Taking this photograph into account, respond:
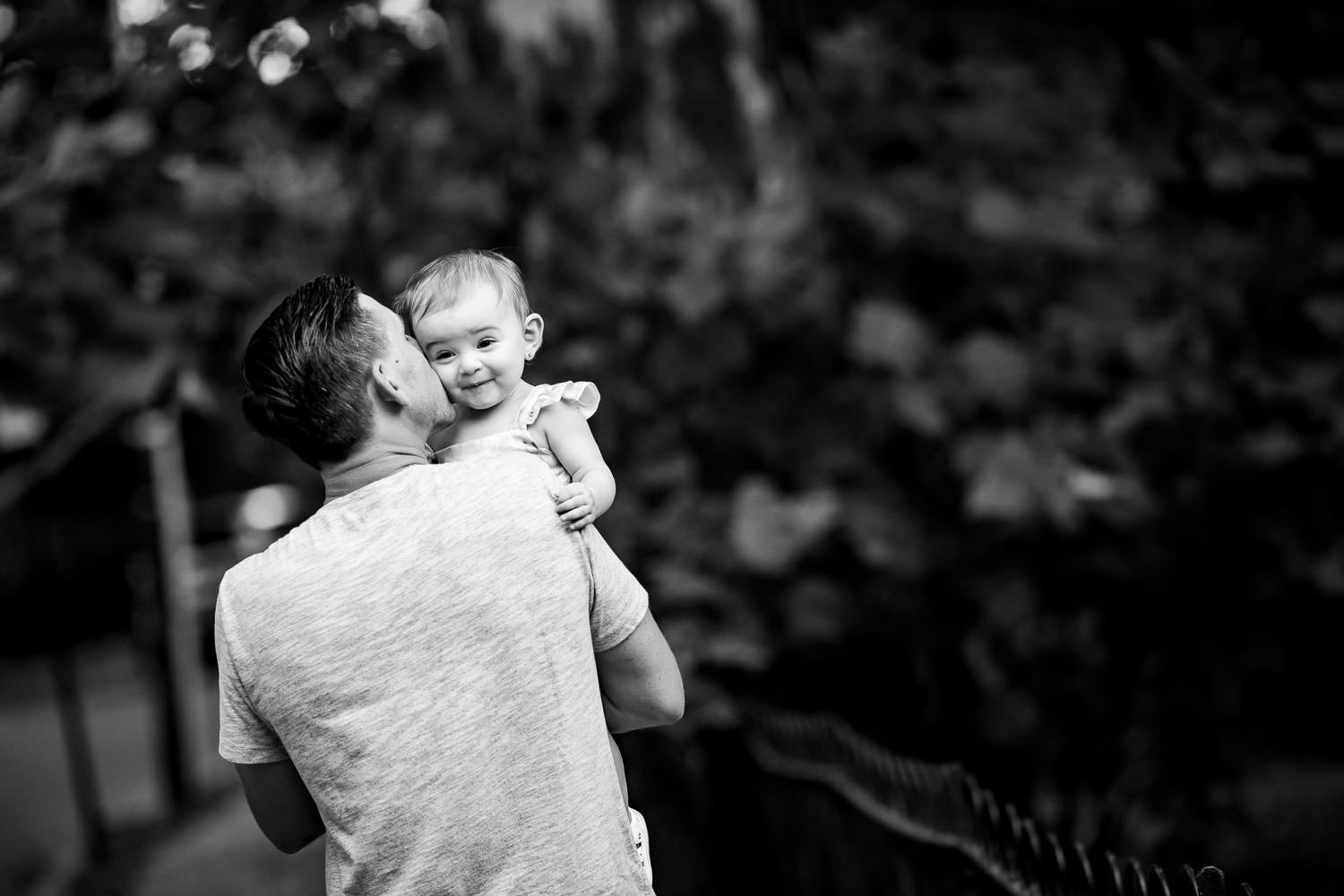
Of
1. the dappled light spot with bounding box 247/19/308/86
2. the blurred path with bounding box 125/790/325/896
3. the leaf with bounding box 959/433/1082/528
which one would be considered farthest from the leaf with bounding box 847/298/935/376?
the blurred path with bounding box 125/790/325/896

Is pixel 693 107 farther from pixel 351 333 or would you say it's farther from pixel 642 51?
pixel 351 333

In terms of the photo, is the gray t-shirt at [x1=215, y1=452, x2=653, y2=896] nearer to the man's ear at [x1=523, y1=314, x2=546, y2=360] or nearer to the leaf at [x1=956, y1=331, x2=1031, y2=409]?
the man's ear at [x1=523, y1=314, x2=546, y2=360]

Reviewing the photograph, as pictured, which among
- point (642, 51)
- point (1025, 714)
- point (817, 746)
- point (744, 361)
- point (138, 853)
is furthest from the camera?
point (138, 853)

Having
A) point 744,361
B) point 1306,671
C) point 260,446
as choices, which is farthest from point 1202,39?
point 260,446

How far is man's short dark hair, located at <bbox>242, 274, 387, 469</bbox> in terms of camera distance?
1559 mm

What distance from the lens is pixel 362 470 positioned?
1607mm

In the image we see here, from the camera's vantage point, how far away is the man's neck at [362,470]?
1.61 meters

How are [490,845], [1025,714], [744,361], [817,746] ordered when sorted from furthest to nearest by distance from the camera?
[744,361]
[1025,714]
[817,746]
[490,845]

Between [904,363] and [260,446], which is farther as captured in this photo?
[260,446]

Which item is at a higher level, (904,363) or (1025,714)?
(904,363)

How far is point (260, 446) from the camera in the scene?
443 cm

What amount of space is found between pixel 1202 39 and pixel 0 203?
11.0 feet

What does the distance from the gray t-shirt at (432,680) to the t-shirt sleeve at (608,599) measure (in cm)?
5

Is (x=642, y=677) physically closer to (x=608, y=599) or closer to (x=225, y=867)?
(x=608, y=599)
